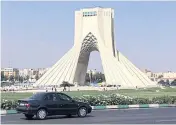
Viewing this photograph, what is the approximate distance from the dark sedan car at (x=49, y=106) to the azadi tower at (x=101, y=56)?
2927 inches

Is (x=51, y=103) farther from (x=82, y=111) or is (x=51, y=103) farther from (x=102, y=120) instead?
(x=102, y=120)

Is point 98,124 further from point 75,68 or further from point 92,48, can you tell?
point 92,48

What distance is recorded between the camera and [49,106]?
17.6 meters

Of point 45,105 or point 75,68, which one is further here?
point 75,68

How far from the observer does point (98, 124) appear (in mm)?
15344

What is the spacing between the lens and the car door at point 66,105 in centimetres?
1800

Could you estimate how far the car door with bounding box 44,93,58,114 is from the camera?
17.6 metres

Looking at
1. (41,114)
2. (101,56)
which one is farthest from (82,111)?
(101,56)

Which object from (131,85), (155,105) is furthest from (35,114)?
(131,85)

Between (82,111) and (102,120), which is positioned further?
(82,111)

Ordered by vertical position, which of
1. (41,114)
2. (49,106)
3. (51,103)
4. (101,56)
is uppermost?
(101,56)

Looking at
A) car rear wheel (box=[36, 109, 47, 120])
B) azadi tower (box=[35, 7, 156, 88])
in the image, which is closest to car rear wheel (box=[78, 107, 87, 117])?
car rear wheel (box=[36, 109, 47, 120])

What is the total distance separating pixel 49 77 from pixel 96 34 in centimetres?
1556

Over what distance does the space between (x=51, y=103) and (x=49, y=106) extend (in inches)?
6.5
